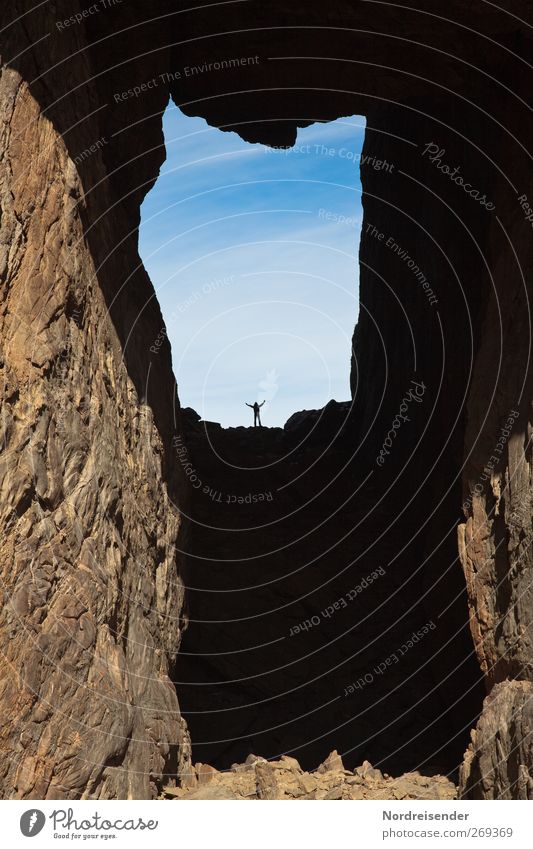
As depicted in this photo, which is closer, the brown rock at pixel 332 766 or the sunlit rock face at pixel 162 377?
the sunlit rock face at pixel 162 377

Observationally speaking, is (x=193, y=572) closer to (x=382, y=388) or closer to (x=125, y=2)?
(x=382, y=388)

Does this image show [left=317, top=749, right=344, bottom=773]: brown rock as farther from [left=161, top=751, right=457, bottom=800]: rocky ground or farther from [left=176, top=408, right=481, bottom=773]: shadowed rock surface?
[left=176, top=408, right=481, bottom=773]: shadowed rock surface

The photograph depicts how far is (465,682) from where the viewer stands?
659 inches

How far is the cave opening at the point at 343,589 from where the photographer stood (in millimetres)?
16828

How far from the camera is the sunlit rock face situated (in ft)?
30.0

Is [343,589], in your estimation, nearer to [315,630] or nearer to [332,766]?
[315,630]

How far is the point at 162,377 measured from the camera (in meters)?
14.6

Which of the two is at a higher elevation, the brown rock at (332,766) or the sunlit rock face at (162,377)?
the sunlit rock face at (162,377)
